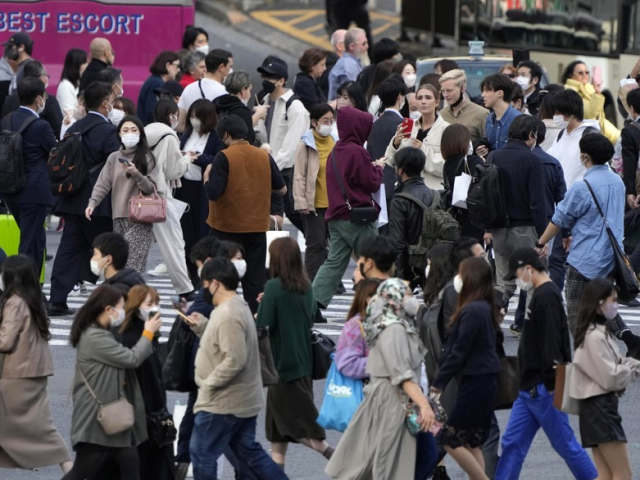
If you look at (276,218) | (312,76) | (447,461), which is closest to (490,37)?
(312,76)

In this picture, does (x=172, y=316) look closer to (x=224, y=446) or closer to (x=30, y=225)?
(x=30, y=225)

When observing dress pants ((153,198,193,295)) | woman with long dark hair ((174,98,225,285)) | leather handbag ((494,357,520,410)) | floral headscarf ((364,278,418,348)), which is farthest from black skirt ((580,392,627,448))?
woman with long dark hair ((174,98,225,285))

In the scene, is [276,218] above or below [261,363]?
below

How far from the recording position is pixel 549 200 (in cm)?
1131

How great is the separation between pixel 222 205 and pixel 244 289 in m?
0.69

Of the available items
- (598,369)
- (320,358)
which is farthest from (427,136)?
(598,369)

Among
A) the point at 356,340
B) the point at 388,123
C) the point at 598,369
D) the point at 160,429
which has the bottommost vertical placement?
the point at 388,123

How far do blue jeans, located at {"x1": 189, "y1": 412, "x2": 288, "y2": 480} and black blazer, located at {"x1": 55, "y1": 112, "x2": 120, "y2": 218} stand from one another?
4.78m

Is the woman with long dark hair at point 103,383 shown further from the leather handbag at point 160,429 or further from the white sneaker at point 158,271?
the white sneaker at point 158,271

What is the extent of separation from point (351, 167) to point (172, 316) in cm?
221

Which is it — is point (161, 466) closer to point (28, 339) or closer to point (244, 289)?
point (28, 339)

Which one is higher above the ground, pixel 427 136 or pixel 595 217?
pixel 595 217

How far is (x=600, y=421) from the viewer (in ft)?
25.1

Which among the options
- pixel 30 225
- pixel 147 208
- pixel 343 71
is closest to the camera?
pixel 147 208
